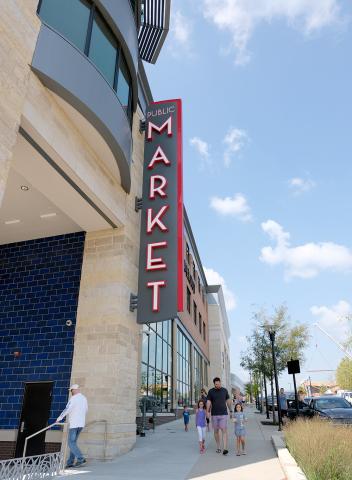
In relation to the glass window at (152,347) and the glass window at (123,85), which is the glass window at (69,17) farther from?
the glass window at (152,347)

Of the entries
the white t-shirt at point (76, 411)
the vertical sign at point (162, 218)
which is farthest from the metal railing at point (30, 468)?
the vertical sign at point (162, 218)

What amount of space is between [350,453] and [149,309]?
636 cm

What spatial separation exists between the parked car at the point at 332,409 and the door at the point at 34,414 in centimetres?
Result: 937

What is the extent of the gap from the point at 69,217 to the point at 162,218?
2879 millimetres

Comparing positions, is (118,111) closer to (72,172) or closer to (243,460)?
(72,172)

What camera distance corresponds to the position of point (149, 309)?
11.1m

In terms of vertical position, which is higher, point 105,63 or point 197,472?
point 105,63

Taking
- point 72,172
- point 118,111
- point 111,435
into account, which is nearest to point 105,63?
point 118,111

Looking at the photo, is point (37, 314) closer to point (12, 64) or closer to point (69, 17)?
point (12, 64)

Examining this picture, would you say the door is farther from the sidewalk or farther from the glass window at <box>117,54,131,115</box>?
the glass window at <box>117,54,131,115</box>

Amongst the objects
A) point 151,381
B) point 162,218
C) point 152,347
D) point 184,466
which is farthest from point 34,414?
point 152,347

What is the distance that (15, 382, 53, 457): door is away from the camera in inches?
408

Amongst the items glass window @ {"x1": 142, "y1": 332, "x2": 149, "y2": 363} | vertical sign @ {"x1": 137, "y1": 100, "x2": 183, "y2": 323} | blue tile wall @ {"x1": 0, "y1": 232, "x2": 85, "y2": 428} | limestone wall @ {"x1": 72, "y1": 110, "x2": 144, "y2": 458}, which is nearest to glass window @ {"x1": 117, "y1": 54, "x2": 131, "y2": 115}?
vertical sign @ {"x1": 137, "y1": 100, "x2": 183, "y2": 323}

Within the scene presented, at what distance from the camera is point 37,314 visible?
12062 millimetres
